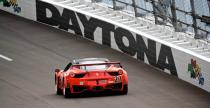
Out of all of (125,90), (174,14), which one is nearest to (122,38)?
(174,14)

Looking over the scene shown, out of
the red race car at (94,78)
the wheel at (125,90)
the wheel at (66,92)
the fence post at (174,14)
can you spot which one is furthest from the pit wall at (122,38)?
the wheel at (66,92)

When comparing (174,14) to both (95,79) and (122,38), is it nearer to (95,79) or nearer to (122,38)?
(122,38)

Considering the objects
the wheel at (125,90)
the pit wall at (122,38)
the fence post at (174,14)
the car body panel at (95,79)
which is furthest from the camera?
the fence post at (174,14)

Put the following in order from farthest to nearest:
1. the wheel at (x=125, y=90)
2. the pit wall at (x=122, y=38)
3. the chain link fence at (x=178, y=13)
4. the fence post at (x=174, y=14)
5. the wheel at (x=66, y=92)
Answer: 1. the fence post at (x=174, y=14)
2. the chain link fence at (x=178, y=13)
3. the pit wall at (x=122, y=38)
4. the wheel at (x=125, y=90)
5. the wheel at (x=66, y=92)

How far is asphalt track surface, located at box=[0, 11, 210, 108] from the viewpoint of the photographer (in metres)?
→ 19.9

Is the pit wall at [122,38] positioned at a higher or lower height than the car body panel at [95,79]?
lower

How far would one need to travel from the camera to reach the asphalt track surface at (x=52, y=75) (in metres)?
19.9

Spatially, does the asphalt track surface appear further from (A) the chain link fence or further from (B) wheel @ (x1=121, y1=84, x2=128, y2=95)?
(A) the chain link fence

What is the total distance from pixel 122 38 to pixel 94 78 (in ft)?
26.8

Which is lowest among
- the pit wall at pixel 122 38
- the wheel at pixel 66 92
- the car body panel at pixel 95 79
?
the pit wall at pixel 122 38

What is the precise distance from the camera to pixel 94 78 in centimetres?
1986

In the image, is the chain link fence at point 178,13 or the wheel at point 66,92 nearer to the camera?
the wheel at point 66,92

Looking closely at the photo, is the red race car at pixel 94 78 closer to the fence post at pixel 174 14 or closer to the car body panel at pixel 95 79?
the car body panel at pixel 95 79

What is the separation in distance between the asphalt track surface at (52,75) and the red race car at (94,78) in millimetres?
268
